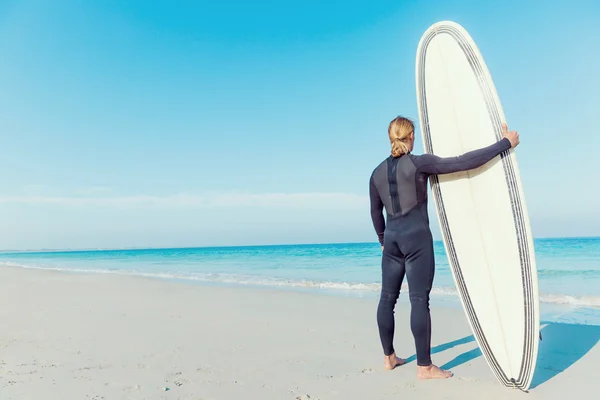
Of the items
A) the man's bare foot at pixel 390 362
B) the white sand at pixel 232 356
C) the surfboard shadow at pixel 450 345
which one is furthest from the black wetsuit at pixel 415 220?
the surfboard shadow at pixel 450 345

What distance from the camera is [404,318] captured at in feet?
18.1

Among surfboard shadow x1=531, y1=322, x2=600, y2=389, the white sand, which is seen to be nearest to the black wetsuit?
the white sand

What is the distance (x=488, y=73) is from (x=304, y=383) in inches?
96.7

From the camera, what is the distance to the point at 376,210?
3.32 metres

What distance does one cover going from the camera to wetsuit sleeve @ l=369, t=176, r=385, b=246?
324 cm

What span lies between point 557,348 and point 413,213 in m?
2.14

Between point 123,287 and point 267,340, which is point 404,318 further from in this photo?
point 123,287

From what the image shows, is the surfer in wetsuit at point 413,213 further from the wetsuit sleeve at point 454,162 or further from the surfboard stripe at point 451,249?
the surfboard stripe at point 451,249

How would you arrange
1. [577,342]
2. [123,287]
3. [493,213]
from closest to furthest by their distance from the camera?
[493,213] → [577,342] → [123,287]

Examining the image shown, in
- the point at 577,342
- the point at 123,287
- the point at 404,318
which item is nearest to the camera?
the point at 577,342

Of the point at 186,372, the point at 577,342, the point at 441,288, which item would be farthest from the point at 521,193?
the point at 441,288

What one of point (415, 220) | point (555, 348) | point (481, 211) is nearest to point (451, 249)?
point (481, 211)

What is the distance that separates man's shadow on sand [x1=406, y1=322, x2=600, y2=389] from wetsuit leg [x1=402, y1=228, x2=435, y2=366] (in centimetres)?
68

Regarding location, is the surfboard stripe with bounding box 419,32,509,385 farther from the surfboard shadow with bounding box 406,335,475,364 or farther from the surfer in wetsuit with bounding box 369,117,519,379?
the surfboard shadow with bounding box 406,335,475,364
